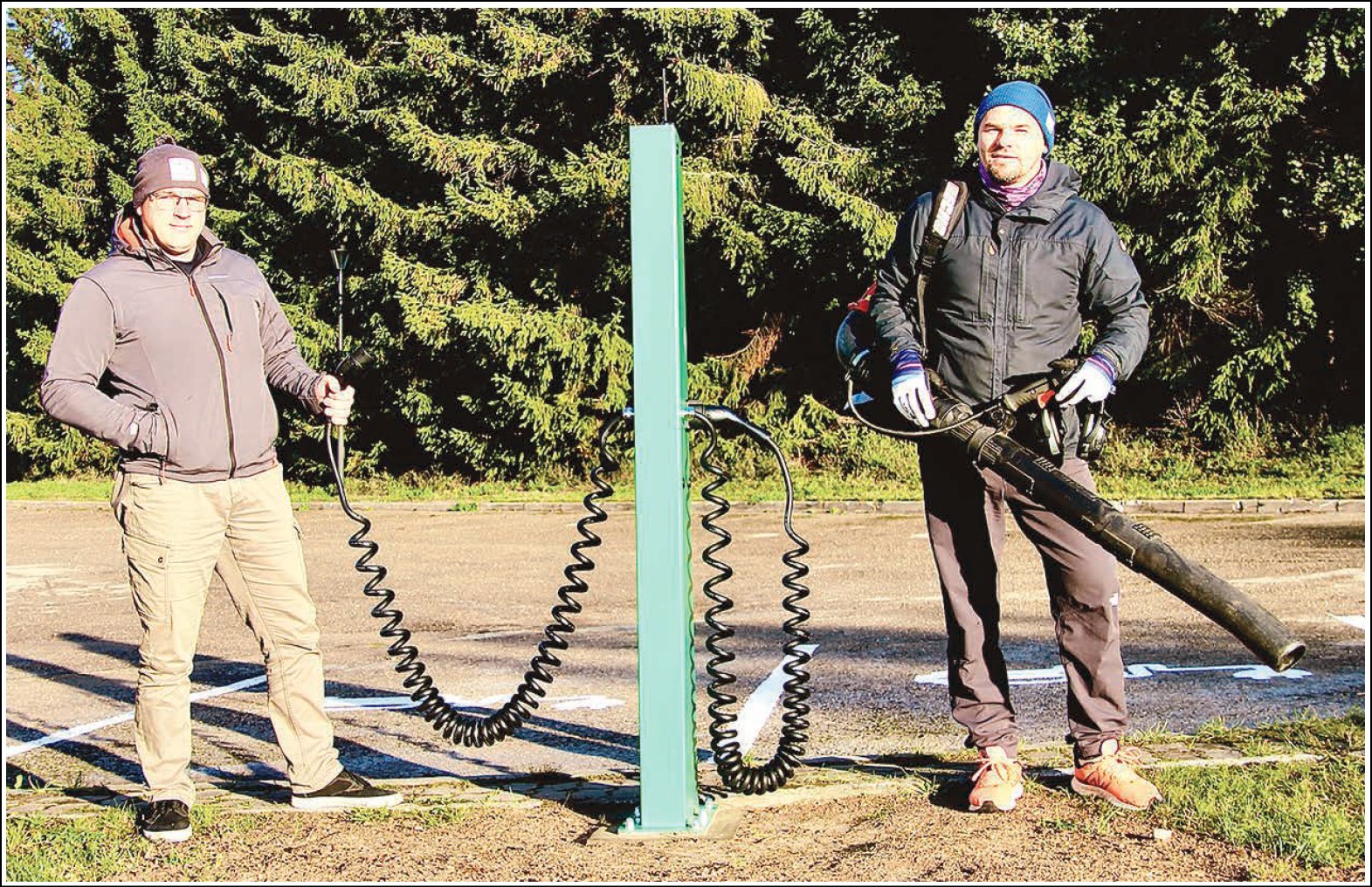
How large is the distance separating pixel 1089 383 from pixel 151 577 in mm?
3123

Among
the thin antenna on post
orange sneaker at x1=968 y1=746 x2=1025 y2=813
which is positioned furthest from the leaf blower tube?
the thin antenna on post

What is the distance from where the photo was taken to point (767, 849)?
4.34 m

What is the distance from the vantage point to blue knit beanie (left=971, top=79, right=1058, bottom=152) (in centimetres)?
460

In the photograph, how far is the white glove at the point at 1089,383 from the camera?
446cm

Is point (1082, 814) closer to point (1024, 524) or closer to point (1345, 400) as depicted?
point (1024, 524)

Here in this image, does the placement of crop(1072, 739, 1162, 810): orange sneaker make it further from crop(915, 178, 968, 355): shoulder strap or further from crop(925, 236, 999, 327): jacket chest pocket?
crop(915, 178, 968, 355): shoulder strap

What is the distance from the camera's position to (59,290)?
2933cm

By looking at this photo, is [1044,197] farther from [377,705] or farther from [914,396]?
[377,705]

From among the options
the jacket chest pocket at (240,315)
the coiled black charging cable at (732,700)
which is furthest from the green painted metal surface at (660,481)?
the jacket chest pocket at (240,315)

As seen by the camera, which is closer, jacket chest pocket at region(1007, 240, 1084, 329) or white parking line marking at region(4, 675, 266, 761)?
jacket chest pocket at region(1007, 240, 1084, 329)

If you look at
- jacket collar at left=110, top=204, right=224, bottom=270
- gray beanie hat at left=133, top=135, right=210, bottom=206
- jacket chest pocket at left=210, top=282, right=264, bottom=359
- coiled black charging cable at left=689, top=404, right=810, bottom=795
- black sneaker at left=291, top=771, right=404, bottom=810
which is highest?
gray beanie hat at left=133, top=135, right=210, bottom=206

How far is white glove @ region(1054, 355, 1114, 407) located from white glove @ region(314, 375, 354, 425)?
8.13 ft

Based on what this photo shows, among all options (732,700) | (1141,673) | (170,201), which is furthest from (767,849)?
(1141,673)

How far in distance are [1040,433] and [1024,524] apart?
0.34 meters
